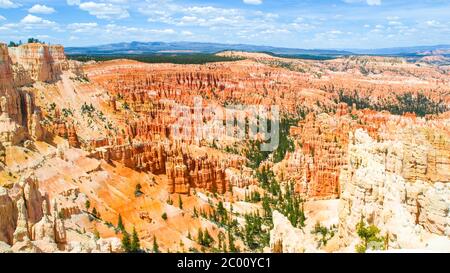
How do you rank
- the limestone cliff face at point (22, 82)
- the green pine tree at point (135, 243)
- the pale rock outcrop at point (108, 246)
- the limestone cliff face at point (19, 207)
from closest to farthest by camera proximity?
the pale rock outcrop at point (108, 246) → the limestone cliff face at point (19, 207) → the green pine tree at point (135, 243) → the limestone cliff face at point (22, 82)

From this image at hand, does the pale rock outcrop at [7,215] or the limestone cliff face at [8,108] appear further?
the limestone cliff face at [8,108]

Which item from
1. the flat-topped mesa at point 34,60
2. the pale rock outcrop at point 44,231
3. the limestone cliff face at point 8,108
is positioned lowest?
the pale rock outcrop at point 44,231

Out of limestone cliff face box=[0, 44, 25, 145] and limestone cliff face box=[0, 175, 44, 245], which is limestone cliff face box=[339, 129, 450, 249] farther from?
limestone cliff face box=[0, 44, 25, 145]

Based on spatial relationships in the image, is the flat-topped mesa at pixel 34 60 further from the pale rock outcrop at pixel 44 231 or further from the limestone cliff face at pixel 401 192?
the limestone cliff face at pixel 401 192

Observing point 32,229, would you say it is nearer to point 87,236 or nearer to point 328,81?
point 87,236

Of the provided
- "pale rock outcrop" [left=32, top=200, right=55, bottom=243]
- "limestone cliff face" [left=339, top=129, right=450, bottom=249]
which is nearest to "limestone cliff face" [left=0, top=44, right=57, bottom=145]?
"pale rock outcrop" [left=32, top=200, right=55, bottom=243]

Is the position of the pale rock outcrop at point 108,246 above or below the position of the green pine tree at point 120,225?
above

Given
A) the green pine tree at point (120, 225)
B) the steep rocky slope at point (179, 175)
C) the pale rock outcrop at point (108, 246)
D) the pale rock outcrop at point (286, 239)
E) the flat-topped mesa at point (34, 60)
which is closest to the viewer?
the pale rock outcrop at point (286, 239)

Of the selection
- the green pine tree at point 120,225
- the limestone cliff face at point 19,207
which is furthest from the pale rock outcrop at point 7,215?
the green pine tree at point 120,225
